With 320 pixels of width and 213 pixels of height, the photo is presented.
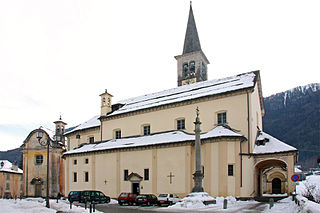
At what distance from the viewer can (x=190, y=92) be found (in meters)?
33.6

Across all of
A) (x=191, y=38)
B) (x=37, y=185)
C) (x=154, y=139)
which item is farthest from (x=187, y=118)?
(x=37, y=185)

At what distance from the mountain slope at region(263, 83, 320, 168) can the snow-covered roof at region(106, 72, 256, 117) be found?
81.9 metres

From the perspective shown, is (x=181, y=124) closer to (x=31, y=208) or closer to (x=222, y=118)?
(x=222, y=118)

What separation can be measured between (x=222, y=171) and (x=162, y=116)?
10003 mm

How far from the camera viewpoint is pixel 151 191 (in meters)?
29.6

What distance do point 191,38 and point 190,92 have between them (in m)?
19.9

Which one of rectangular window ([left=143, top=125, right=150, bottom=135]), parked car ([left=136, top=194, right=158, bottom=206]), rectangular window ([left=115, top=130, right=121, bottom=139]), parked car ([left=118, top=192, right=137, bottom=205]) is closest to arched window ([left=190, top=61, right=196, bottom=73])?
rectangular window ([left=143, top=125, right=150, bottom=135])

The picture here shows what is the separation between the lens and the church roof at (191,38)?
49875mm

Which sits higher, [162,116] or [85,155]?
[162,116]

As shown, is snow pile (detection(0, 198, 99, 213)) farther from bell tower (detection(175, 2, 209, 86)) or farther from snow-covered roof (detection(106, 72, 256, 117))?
bell tower (detection(175, 2, 209, 86))

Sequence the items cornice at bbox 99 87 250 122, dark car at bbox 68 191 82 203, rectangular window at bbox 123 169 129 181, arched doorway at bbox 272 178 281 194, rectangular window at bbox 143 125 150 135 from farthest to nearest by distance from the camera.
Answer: arched doorway at bbox 272 178 281 194, rectangular window at bbox 143 125 150 135, rectangular window at bbox 123 169 129 181, cornice at bbox 99 87 250 122, dark car at bbox 68 191 82 203

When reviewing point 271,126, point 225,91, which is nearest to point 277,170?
point 225,91

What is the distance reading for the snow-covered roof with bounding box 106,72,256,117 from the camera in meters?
29.5

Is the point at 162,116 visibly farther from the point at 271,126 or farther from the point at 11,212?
the point at 271,126
